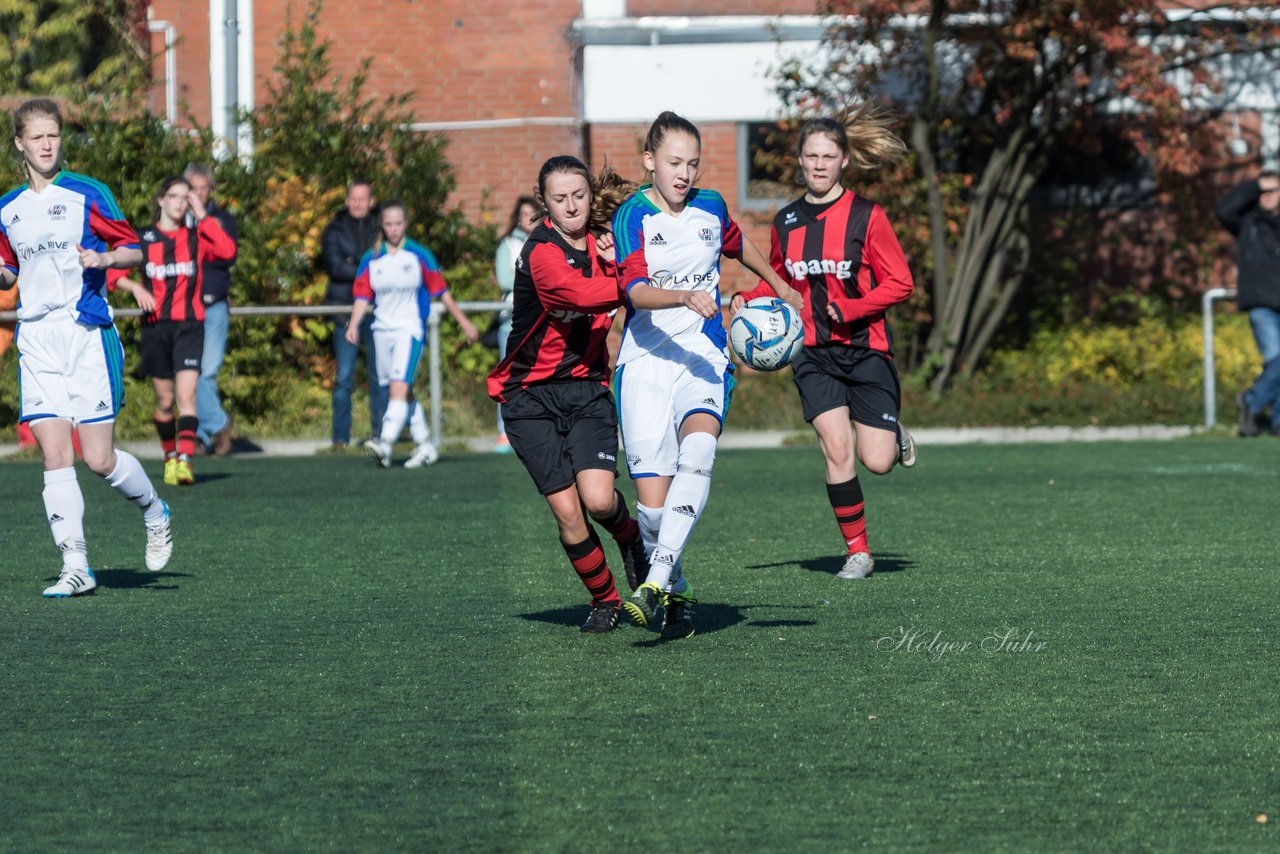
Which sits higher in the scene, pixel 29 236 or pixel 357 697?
pixel 29 236

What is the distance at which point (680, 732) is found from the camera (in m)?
5.12

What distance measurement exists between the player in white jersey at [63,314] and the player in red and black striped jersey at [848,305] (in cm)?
281

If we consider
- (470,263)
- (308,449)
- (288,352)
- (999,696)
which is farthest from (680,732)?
(470,263)

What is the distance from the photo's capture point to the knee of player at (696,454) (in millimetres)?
6594

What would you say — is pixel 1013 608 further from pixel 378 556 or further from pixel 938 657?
pixel 378 556

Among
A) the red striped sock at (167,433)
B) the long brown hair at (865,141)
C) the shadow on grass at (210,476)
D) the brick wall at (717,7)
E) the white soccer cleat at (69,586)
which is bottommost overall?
the shadow on grass at (210,476)

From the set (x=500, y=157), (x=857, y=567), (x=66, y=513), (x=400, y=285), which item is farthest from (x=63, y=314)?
(x=500, y=157)

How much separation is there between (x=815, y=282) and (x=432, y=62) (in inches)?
537

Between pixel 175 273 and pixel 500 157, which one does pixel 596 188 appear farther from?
pixel 500 157

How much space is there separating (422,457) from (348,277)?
2363mm

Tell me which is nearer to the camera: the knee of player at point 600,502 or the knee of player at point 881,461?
the knee of player at point 600,502

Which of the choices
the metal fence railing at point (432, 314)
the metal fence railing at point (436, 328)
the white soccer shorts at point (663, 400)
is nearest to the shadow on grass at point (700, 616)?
the white soccer shorts at point (663, 400)

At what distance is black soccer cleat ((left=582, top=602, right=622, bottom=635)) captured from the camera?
6.77 metres

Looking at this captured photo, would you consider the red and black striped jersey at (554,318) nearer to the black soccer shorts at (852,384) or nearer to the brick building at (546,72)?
the black soccer shorts at (852,384)
